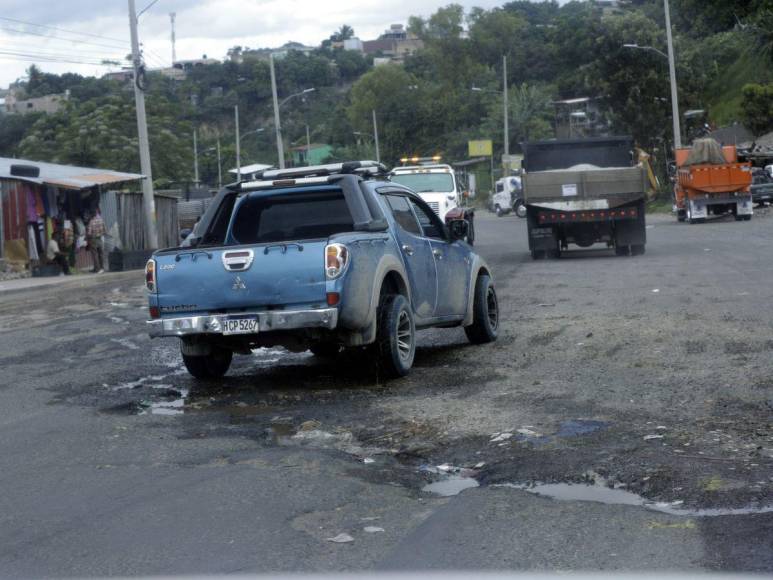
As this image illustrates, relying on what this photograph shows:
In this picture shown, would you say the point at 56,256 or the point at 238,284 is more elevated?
the point at 238,284

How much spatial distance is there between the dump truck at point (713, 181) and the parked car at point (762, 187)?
6335 millimetres

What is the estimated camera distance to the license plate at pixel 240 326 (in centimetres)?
945

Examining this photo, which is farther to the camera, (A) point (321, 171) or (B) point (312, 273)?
(A) point (321, 171)

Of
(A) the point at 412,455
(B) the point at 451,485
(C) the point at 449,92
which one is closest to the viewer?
(B) the point at 451,485

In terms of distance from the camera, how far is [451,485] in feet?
21.1

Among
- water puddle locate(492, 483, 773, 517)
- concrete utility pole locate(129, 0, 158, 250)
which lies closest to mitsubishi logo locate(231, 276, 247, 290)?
water puddle locate(492, 483, 773, 517)

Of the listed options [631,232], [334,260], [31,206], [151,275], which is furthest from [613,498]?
[31,206]

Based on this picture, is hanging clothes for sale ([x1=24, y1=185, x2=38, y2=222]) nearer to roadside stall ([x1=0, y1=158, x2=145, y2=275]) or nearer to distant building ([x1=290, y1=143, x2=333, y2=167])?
roadside stall ([x1=0, y1=158, x2=145, y2=275])

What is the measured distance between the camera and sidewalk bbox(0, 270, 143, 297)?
25.3m

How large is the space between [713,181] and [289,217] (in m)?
26.7

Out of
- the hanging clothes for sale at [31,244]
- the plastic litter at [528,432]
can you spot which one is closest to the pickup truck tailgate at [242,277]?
the plastic litter at [528,432]

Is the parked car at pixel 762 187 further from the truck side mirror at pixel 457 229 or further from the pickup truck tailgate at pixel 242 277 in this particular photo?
the pickup truck tailgate at pixel 242 277

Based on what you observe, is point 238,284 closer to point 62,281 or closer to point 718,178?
point 62,281

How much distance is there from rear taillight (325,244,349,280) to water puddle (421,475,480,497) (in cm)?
300
